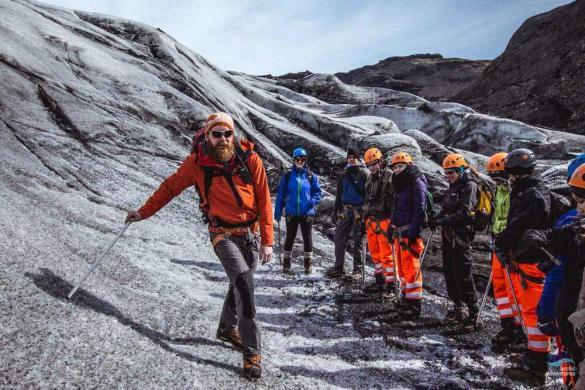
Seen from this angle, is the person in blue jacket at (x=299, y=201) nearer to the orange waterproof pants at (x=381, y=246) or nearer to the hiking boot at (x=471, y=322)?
the orange waterproof pants at (x=381, y=246)

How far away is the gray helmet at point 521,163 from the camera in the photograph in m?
5.46

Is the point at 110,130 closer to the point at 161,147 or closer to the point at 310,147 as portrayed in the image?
the point at 161,147

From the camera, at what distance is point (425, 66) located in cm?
9150

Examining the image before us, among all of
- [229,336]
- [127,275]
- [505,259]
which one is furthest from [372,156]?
[127,275]

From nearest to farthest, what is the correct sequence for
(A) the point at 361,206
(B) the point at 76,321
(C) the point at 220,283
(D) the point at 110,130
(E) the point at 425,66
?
(B) the point at 76,321 → (C) the point at 220,283 → (A) the point at 361,206 → (D) the point at 110,130 → (E) the point at 425,66

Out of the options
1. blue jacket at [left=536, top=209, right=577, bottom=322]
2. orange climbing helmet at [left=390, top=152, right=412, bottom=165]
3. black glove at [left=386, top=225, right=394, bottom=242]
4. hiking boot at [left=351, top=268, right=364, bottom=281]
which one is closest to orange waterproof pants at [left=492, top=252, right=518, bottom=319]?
black glove at [left=386, top=225, right=394, bottom=242]

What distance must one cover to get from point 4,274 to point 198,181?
8.48ft

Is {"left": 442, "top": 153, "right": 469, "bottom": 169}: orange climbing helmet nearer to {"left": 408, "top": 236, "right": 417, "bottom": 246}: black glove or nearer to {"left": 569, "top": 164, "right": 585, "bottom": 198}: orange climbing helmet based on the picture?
{"left": 408, "top": 236, "right": 417, "bottom": 246}: black glove

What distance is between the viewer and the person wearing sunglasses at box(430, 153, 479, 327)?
23.2 ft

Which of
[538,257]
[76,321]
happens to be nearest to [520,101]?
[538,257]

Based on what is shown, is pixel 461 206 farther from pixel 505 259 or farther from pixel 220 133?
pixel 220 133

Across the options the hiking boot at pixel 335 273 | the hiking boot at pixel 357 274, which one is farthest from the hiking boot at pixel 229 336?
the hiking boot at pixel 357 274

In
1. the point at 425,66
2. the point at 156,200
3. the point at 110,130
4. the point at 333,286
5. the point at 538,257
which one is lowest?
the point at 333,286

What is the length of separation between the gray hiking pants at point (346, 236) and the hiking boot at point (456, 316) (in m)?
2.87
